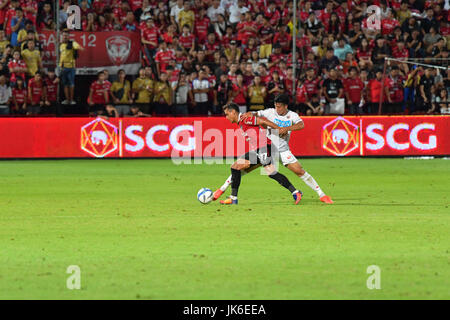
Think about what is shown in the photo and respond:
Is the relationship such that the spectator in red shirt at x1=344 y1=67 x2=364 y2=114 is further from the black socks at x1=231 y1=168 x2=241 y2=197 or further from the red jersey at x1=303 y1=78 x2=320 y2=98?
the black socks at x1=231 y1=168 x2=241 y2=197

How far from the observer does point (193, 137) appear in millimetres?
25531

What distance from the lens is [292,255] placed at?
963cm

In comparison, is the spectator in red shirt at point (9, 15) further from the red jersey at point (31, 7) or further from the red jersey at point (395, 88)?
the red jersey at point (395, 88)

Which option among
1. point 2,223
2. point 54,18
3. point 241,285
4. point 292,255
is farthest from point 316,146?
point 241,285

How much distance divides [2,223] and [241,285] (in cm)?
565

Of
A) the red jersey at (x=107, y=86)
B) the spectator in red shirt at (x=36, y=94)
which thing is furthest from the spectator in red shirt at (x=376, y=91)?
the spectator in red shirt at (x=36, y=94)

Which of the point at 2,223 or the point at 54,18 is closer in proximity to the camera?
the point at 2,223

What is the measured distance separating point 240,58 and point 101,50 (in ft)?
14.4

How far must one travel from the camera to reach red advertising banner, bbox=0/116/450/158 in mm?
25500

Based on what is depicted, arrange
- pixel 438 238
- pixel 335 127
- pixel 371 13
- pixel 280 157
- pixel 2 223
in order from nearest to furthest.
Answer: pixel 438 238 → pixel 2 223 → pixel 280 157 → pixel 335 127 → pixel 371 13

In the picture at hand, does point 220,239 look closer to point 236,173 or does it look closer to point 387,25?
point 236,173

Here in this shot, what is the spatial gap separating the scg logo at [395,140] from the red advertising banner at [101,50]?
7.50 metres
